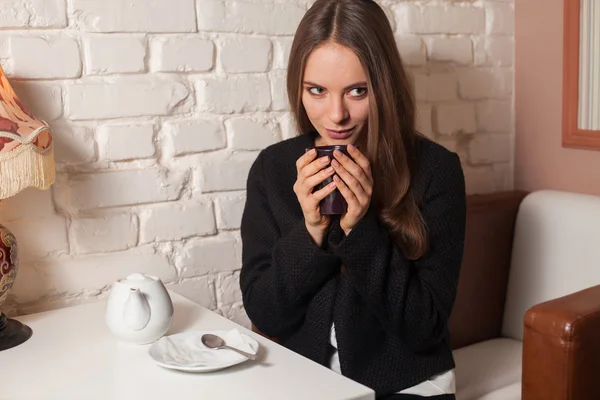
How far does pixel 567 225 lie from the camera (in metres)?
1.60

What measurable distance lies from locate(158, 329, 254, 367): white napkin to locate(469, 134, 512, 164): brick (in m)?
1.06

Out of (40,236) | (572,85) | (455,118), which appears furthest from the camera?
(455,118)

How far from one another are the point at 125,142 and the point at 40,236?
23 centimetres

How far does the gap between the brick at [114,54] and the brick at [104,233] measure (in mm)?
274

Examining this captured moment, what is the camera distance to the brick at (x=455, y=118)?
1841 millimetres

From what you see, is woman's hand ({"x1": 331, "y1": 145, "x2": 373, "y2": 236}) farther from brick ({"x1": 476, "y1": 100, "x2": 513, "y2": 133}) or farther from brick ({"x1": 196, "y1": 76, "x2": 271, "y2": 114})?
brick ({"x1": 476, "y1": 100, "x2": 513, "y2": 133})

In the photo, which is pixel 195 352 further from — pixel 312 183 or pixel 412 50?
pixel 412 50

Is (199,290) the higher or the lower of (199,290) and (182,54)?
the lower

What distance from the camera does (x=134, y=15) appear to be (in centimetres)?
136

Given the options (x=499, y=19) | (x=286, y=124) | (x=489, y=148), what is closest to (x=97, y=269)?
(x=286, y=124)

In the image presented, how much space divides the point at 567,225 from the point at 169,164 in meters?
0.87

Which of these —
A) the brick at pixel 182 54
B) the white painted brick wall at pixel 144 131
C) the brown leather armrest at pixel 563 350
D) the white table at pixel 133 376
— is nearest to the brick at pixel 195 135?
the white painted brick wall at pixel 144 131

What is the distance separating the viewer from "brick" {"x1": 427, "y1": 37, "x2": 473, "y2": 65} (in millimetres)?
1803

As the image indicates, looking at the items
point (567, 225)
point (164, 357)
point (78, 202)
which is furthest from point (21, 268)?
point (567, 225)
